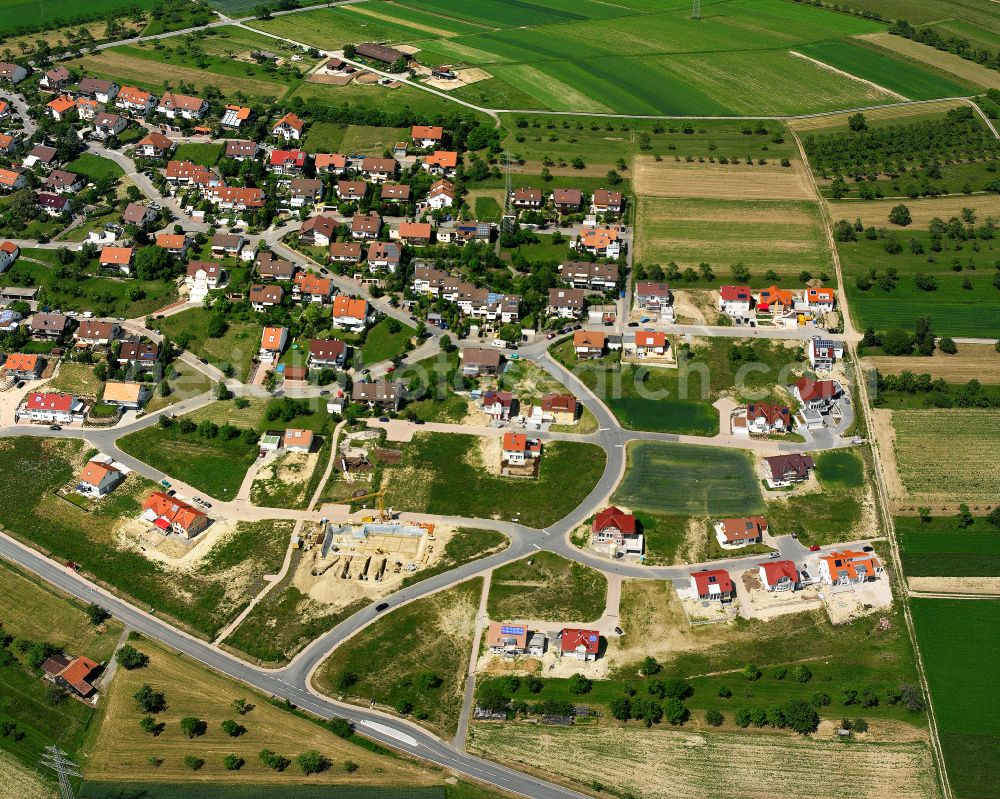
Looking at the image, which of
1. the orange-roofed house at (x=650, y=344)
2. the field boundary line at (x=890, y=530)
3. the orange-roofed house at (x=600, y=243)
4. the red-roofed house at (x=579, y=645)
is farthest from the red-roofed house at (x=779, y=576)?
the orange-roofed house at (x=600, y=243)

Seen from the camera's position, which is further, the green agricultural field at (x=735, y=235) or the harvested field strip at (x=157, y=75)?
the harvested field strip at (x=157, y=75)

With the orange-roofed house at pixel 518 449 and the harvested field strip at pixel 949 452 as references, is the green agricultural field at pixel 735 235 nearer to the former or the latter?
the harvested field strip at pixel 949 452

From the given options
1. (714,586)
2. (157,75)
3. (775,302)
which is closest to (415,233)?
(775,302)

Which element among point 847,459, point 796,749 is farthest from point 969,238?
point 796,749

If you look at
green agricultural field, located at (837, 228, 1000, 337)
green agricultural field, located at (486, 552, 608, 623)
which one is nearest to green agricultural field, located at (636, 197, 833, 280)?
green agricultural field, located at (837, 228, 1000, 337)

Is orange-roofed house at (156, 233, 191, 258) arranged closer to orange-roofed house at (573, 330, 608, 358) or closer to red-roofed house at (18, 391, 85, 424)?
red-roofed house at (18, 391, 85, 424)

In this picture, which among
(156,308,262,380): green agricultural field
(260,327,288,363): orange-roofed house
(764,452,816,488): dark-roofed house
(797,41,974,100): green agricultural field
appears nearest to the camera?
(764,452,816,488): dark-roofed house

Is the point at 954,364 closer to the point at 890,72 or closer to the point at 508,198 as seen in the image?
the point at 508,198
